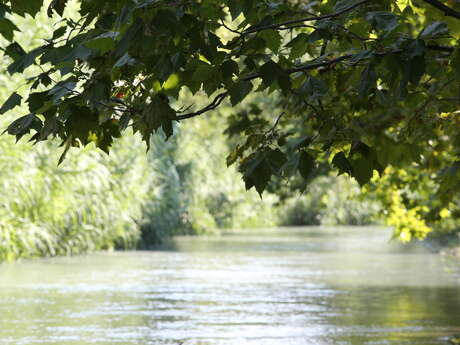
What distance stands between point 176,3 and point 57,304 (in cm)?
1163

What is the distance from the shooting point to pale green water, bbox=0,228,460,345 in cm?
1201

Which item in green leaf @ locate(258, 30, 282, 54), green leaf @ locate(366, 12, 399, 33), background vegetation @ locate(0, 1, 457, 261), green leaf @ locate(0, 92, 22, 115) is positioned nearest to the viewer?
green leaf @ locate(366, 12, 399, 33)

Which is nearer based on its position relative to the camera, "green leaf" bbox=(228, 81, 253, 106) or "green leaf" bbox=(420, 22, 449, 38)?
"green leaf" bbox=(420, 22, 449, 38)

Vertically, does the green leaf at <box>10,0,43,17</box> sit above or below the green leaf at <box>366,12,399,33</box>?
above

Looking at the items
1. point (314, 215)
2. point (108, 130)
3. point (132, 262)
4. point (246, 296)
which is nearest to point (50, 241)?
point (132, 262)

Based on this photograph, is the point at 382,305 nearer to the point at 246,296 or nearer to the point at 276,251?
the point at 246,296

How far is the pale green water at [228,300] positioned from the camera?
1201 centimetres

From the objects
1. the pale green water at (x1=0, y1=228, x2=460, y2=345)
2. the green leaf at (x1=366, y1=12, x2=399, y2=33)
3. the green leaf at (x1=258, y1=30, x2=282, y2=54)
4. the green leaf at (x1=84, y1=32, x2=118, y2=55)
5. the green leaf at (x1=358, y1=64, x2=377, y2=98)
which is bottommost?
the pale green water at (x1=0, y1=228, x2=460, y2=345)

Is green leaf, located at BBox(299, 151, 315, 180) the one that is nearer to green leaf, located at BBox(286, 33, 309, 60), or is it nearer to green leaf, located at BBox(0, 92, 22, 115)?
green leaf, located at BBox(286, 33, 309, 60)

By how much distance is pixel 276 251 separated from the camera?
3114cm

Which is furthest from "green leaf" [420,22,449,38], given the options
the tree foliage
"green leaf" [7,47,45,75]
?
"green leaf" [7,47,45,75]

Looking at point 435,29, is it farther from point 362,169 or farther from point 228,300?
point 228,300

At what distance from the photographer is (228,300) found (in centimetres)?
1606

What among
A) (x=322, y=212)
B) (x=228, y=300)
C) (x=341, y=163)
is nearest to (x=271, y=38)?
(x=341, y=163)
